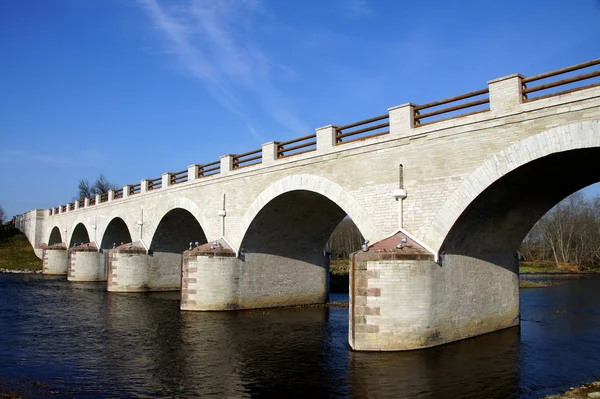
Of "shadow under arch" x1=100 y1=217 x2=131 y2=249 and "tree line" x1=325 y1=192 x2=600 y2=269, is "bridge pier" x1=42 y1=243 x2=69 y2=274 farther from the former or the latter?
"tree line" x1=325 y1=192 x2=600 y2=269

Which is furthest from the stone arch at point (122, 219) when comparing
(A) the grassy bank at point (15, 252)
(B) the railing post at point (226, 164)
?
(A) the grassy bank at point (15, 252)

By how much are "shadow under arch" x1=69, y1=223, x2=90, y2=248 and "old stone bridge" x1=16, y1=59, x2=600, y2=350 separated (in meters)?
29.4

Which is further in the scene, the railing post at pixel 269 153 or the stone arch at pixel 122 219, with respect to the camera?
the stone arch at pixel 122 219

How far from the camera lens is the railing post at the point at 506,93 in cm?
1200

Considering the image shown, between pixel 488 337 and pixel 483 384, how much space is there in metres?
5.34

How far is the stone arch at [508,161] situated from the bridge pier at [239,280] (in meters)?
10.3

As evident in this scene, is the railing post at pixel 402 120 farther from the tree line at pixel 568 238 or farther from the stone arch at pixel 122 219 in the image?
the tree line at pixel 568 238

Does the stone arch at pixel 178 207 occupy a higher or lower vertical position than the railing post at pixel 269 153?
lower

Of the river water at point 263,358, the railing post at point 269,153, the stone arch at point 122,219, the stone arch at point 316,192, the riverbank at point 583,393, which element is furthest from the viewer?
the stone arch at point 122,219

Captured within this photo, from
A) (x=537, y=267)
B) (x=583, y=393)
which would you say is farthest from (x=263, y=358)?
(x=537, y=267)

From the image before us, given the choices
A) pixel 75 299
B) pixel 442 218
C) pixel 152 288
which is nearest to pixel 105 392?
pixel 442 218

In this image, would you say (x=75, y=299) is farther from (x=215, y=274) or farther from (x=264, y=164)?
(x=264, y=164)

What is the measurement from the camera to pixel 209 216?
78.8 feet

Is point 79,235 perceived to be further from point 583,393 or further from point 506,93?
point 583,393
